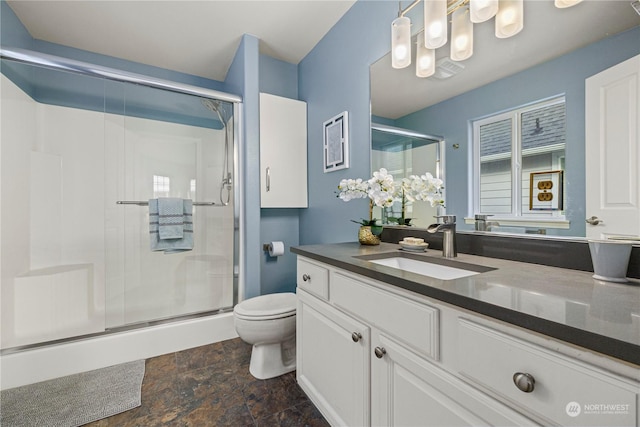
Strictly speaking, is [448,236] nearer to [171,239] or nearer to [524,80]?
[524,80]

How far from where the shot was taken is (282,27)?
211cm

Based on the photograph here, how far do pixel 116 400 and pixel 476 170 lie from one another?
2.18 metres

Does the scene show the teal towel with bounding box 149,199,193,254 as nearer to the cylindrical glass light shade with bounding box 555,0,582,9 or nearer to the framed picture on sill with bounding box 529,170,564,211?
the framed picture on sill with bounding box 529,170,564,211

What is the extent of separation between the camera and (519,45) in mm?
1049

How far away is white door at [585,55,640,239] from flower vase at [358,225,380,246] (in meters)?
0.88

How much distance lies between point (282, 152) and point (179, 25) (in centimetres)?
121

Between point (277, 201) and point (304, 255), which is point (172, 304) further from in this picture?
point (304, 255)

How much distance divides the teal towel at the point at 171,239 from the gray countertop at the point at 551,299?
67.3 inches

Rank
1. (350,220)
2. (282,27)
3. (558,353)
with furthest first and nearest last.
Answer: (282,27)
(350,220)
(558,353)

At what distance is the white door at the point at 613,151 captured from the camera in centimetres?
77

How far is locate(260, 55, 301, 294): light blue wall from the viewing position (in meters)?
2.50

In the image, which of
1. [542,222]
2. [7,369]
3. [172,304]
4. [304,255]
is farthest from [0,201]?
[542,222]

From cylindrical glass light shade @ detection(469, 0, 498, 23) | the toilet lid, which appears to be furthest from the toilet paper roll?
cylindrical glass light shade @ detection(469, 0, 498, 23)

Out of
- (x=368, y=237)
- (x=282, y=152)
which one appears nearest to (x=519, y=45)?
(x=368, y=237)
